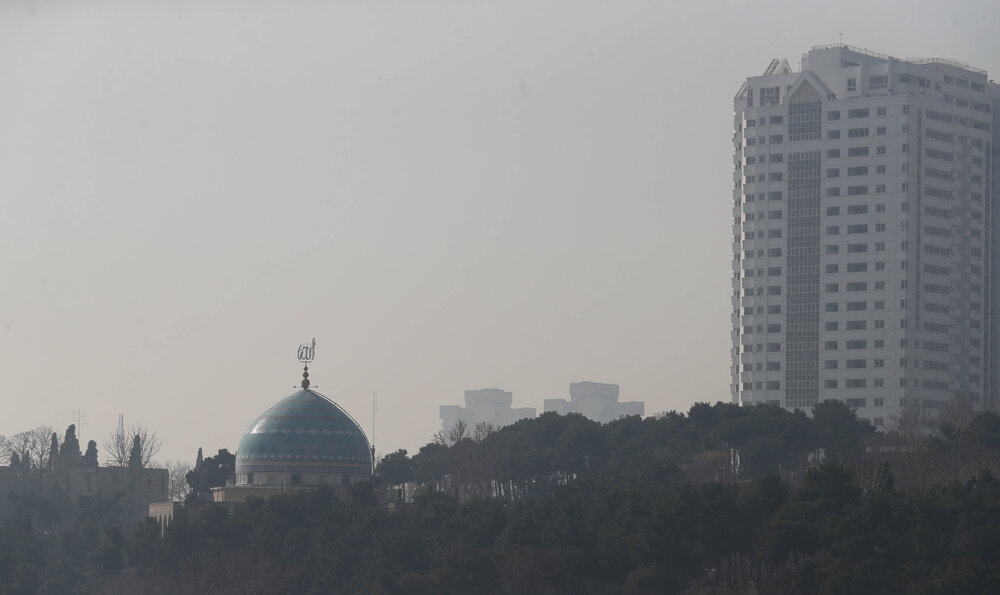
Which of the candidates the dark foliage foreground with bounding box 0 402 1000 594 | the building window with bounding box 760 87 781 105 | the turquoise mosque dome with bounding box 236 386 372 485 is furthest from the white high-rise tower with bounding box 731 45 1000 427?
the turquoise mosque dome with bounding box 236 386 372 485

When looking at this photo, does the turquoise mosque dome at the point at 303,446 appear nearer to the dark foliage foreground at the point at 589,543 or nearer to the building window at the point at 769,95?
the dark foliage foreground at the point at 589,543

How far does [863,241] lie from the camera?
11856cm

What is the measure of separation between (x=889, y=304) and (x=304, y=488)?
52.0m

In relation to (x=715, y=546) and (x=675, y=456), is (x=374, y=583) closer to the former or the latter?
(x=715, y=546)

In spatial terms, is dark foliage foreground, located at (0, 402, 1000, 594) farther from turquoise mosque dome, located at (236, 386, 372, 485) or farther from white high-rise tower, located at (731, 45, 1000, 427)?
white high-rise tower, located at (731, 45, 1000, 427)

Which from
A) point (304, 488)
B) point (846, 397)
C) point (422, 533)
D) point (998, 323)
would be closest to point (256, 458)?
point (304, 488)

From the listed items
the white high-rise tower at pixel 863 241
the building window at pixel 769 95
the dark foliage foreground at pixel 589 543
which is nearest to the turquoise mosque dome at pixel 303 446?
the dark foliage foreground at pixel 589 543

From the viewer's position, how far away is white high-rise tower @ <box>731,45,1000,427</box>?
118438 millimetres

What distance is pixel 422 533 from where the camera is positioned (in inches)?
2596

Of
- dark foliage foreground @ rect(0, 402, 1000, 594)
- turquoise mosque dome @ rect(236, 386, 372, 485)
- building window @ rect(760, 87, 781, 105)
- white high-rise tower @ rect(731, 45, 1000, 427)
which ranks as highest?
building window @ rect(760, 87, 781, 105)

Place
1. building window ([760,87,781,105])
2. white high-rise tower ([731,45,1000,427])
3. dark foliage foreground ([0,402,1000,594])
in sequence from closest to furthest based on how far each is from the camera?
dark foliage foreground ([0,402,1000,594])
white high-rise tower ([731,45,1000,427])
building window ([760,87,781,105])

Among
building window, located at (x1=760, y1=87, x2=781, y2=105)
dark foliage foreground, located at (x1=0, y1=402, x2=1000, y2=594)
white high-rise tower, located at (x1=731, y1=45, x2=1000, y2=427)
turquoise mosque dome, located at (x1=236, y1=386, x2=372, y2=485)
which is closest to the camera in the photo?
dark foliage foreground, located at (x1=0, y1=402, x2=1000, y2=594)

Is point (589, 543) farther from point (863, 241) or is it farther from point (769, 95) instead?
point (769, 95)

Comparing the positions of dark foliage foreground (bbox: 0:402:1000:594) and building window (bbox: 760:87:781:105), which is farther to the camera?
building window (bbox: 760:87:781:105)
